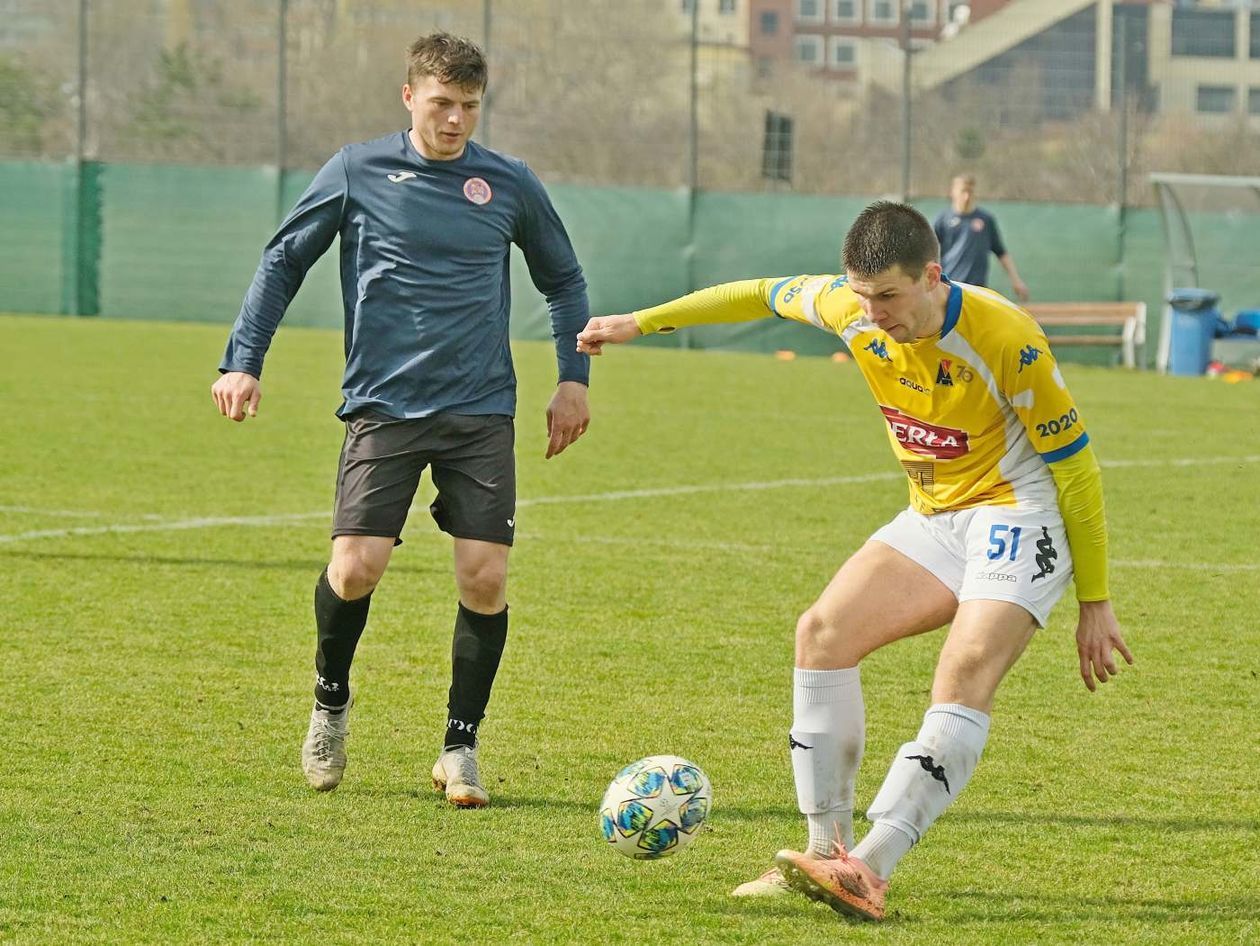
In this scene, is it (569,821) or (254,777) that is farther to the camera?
(254,777)

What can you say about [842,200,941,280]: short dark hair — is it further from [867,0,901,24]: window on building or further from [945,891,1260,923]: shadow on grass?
[867,0,901,24]: window on building

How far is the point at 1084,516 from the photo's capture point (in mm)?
4344

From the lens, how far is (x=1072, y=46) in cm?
2741

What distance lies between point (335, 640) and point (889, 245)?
205cm

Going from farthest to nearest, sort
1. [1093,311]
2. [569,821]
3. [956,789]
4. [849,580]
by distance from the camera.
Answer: [1093,311]
[569,821]
[849,580]
[956,789]

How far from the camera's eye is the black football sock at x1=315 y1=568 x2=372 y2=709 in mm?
5355

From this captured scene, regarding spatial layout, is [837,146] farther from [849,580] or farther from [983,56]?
[849,580]

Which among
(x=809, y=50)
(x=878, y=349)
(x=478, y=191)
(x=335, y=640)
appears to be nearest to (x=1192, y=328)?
(x=809, y=50)

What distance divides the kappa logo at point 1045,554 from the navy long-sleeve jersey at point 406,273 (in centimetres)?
169

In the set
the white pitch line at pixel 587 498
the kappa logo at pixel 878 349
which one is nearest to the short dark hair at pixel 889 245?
the kappa logo at pixel 878 349

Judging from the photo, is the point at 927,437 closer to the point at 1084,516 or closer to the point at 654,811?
the point at 1084,516

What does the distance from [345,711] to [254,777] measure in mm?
308

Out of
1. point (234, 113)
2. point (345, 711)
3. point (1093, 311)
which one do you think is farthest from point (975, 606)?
point (234, 113)

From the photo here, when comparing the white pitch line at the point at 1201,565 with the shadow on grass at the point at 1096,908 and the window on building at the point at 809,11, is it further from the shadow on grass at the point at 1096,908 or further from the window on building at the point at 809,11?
the window on building at the point at 809,11
